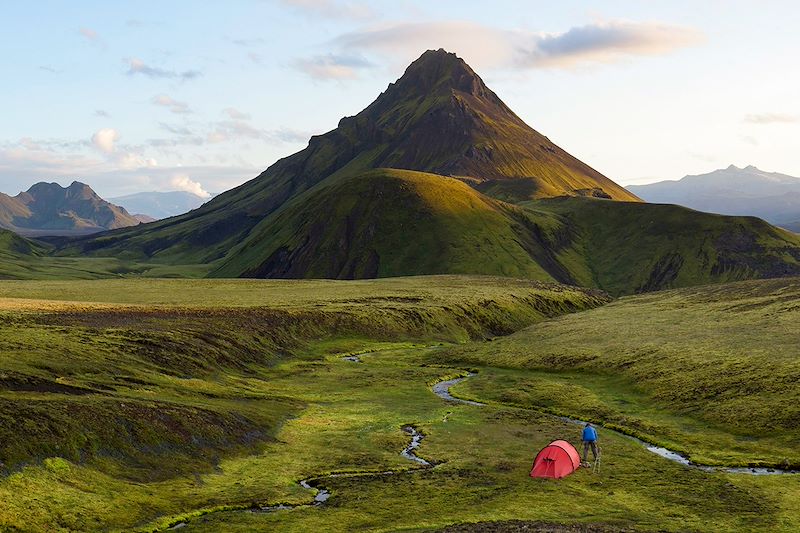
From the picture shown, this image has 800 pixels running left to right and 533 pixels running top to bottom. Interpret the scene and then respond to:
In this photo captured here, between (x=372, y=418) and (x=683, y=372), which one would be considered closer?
(x=372, y=418)

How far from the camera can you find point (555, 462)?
50031 millimetres

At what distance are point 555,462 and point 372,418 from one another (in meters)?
25.8

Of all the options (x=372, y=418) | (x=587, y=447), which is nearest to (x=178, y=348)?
(x=372, y=418)

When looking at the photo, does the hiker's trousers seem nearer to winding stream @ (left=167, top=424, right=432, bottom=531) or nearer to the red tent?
the red tent

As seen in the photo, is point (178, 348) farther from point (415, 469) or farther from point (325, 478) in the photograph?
point (415, 469)

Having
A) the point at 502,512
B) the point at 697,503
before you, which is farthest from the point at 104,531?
the point at 697,503

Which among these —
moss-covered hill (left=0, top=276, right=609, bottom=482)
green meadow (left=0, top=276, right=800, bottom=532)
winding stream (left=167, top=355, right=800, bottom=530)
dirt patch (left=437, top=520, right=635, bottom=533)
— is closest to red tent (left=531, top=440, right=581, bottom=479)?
green meadow (left=0, top=276, right=800, bottom=532)

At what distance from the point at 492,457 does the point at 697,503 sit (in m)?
17.1

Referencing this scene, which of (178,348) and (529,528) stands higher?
(178,348)

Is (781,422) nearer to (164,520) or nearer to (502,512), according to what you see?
(502,512)

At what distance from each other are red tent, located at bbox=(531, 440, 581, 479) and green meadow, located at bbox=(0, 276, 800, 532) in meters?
0.93

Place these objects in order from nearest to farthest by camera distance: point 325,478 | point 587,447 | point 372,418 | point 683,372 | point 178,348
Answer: point 325,478 → point 587,447 → point 372,418 → point 683,372 → point 178,348

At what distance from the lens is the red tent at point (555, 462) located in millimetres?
50000

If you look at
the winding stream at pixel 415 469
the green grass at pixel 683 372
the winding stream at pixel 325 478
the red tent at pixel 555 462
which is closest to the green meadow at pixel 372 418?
the green grass at pixel 683 372
